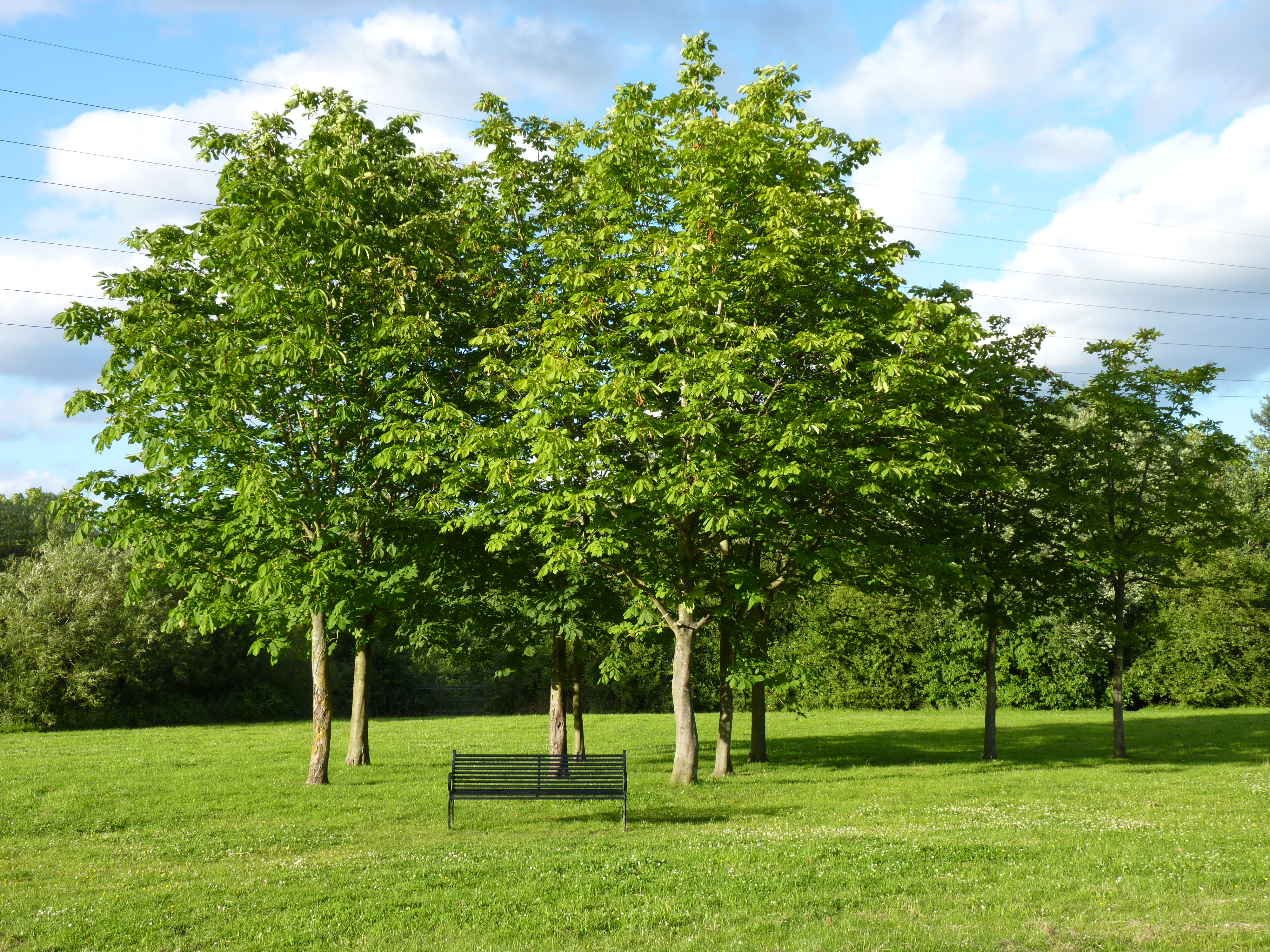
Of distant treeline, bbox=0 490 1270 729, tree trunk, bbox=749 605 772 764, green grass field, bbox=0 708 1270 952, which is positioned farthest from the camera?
distant treeline, bbox=0 490 1270 729

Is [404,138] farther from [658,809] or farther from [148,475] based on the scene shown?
[658,809]

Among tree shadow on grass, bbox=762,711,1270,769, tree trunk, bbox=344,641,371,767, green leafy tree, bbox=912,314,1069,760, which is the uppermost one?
green leafy tree, bbox=912,314,1069,760

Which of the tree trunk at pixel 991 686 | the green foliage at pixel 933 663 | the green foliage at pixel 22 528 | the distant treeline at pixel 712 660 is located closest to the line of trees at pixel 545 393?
the tree trunk at pixel 991 686

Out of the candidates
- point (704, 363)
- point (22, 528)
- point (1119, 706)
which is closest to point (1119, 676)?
point (1119, 706)

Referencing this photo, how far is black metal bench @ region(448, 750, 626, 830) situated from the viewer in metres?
11.9

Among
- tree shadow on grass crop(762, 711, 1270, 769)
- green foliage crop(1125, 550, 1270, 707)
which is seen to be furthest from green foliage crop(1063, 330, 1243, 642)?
green foliage crop(1125, 550, 1270, 707)

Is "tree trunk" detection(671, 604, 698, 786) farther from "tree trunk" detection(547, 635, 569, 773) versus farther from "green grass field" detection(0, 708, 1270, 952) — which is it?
"tree trunk" detection(547, 635, 569, 773)

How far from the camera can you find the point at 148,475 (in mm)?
15227

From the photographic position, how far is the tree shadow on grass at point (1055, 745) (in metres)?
20.2

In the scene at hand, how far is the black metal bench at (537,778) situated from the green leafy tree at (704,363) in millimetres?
3149

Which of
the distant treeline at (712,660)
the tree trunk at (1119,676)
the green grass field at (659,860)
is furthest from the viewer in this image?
the distant treeline at (712,660)

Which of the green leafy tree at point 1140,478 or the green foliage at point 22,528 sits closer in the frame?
the green leafy tree at point 1140,478

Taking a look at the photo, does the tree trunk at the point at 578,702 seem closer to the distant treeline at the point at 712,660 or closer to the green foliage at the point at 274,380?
the green foliage at the point at 274,380

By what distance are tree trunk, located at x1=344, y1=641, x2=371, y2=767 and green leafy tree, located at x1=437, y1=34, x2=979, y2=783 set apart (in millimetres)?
5071
